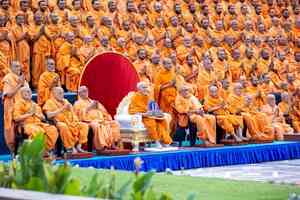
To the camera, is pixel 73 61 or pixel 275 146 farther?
pixel 73 61

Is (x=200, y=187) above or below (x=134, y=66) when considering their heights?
below

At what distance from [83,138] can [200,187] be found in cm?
595

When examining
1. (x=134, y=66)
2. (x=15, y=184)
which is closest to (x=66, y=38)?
(x=134, y=66)

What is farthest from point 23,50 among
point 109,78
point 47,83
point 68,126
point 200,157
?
point 200,157

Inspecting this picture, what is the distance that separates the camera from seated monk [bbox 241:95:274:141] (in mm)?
17062

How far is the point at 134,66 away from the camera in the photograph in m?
17.4

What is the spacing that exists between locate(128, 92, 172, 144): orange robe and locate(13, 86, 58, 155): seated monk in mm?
2029

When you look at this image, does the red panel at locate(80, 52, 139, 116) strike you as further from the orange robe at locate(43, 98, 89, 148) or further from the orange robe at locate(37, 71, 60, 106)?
the orange robe at locate(43, 98, 89, 148)

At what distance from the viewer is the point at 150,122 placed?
1537 cm

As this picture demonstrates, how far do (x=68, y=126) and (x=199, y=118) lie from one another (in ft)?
9.96

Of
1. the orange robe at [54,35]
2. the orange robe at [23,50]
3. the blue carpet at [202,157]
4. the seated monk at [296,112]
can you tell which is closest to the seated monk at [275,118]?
the seated monk at [296,112]

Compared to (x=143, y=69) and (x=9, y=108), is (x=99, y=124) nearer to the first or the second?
(x=9, y=108)

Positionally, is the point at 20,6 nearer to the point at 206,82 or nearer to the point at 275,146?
the point at 206,82

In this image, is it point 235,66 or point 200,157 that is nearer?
point 200,157
